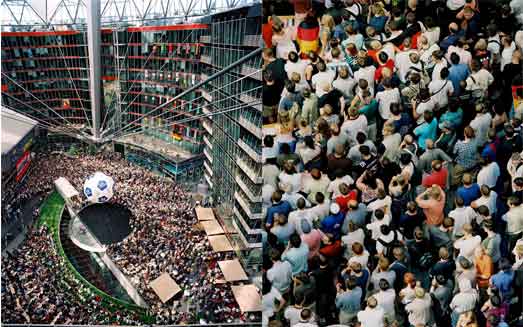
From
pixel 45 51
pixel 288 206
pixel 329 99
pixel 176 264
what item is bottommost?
pixel 176 264

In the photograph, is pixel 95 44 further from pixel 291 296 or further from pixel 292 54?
pixel 291 296

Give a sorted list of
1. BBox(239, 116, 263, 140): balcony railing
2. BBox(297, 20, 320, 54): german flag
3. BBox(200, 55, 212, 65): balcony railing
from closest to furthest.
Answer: BBox(297, 20, 320, 54): german flag
BBox(239, 116, 263, 140): balcony railing
BBox(200, 55, 212, 65): balcony railing

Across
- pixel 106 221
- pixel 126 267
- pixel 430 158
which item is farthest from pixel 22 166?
pixel 430 158

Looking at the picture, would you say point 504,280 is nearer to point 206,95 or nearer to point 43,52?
point 206,95

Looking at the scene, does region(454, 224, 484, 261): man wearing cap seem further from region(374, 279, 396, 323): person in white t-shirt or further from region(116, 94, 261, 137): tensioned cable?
region(116, 94, 261, 137): tensioned cable

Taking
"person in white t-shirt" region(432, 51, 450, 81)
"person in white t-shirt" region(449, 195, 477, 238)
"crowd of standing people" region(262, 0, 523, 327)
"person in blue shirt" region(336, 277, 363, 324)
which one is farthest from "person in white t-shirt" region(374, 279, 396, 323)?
"person in white t-shirt" region(432, 51, 450, 81)

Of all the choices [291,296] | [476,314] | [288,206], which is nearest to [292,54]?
[288,206]
